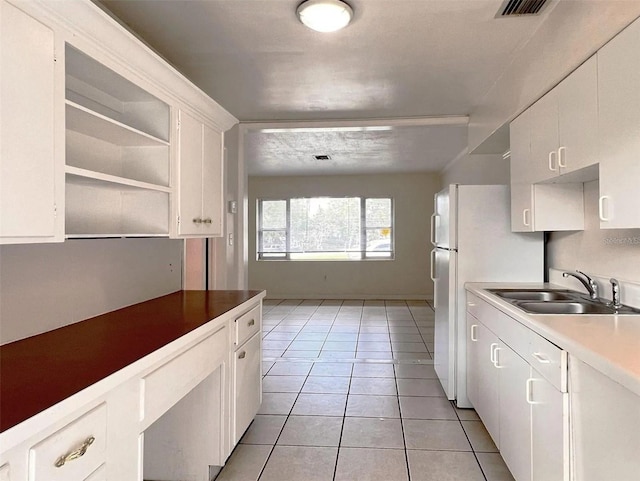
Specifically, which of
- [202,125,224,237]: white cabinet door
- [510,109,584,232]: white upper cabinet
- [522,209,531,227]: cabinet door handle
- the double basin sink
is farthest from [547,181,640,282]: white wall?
[202,125,224,237]: white cabinet door

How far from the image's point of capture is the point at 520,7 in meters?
2.19

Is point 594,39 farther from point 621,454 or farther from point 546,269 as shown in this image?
point 546,269

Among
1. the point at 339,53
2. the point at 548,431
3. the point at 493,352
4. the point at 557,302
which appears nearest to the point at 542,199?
the point at 557,302

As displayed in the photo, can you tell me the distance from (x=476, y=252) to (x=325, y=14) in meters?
1.89

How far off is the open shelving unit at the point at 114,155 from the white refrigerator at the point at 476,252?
78.3 inches

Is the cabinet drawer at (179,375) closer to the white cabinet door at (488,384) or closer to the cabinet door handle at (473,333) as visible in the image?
the white cabinet door at (488,384)

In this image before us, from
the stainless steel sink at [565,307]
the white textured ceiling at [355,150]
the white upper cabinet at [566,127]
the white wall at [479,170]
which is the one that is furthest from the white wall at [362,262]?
the stainless steel sink at [565,307]

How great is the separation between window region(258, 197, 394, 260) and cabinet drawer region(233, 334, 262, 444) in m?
5.92

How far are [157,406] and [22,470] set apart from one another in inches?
22.8

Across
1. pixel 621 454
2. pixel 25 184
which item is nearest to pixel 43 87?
pixel 25 184

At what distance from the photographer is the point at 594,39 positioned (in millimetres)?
1834

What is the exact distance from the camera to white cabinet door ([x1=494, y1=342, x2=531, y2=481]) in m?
1.92

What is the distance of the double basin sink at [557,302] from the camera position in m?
2.16

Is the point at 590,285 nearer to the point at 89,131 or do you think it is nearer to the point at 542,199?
the point at 542,199
